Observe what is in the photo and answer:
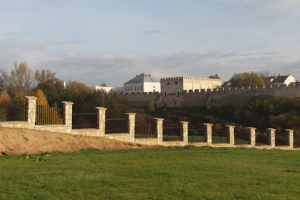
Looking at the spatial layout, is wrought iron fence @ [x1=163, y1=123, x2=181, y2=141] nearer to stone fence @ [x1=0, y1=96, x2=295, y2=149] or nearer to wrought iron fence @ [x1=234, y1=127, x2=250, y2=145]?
stone fence @ [x1=0, y1=96, x2=295, y2=149]

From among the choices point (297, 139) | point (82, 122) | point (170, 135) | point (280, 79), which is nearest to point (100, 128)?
point (82, 122)

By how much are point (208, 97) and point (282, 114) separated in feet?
43.3

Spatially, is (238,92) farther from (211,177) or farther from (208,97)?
(211,177)

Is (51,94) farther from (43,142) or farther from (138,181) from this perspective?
(138,181)

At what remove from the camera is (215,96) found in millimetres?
51812

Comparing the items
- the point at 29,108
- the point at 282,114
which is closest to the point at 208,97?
the point at 282,114

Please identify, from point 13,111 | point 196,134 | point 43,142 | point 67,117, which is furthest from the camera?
point 196,134

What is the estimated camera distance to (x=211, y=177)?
286 inches

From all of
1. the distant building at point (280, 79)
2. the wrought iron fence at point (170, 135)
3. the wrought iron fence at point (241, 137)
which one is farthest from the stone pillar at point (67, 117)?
the distant building at point (280, 79)

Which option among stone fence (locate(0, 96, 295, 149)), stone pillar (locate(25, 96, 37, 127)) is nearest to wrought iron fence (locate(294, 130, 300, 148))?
stone fence (locate(0, 96, 295, 149))

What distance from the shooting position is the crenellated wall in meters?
44.9

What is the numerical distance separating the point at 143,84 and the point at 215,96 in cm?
3508

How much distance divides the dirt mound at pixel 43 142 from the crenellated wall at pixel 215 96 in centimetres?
3569

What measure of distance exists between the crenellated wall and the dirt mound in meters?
35.7
